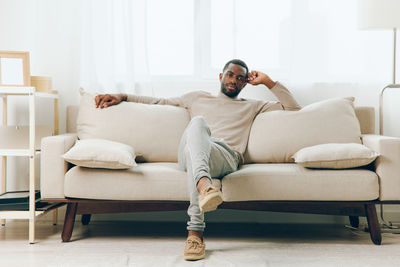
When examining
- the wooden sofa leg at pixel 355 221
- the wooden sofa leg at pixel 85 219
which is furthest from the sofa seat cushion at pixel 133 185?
the wooden sofa leg at pixel 355 221

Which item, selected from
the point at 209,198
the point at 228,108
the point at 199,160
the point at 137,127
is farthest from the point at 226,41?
the point at 209,198

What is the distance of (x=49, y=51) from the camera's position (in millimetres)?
3186

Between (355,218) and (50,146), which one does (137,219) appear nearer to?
(50,146)

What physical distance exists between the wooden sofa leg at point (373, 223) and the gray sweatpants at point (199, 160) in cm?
75

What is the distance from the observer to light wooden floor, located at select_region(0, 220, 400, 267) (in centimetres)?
207

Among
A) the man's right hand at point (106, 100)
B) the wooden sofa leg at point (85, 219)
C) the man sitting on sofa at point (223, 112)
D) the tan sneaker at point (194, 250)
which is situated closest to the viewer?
the tan sneaker at point (194, 250)

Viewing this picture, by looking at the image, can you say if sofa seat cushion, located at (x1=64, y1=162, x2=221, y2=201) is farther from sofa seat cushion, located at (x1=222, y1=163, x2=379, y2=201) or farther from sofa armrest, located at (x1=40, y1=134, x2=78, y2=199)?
sofa seat cushion, located at (x1=222, y1=163, x2=379, y2=201)

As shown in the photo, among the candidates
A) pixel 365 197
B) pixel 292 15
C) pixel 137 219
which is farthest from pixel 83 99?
pixel 365 197

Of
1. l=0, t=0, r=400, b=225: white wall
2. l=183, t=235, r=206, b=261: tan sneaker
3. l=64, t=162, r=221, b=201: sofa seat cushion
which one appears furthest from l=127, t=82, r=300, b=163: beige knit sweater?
l=183, t=235, r=206, b=261: tan sneaker

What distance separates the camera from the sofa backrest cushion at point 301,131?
8.83 ft

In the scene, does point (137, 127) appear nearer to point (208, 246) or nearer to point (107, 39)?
point (107, 39)

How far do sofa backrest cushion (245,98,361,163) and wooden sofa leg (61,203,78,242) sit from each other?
108 centimetres

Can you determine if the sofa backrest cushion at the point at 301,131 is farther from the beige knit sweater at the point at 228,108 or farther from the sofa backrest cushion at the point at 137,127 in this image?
the sofa backrest cushion at the point at 137,127

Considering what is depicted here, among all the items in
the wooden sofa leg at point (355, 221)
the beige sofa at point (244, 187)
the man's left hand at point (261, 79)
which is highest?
the man's left hand at point (261, 79)
